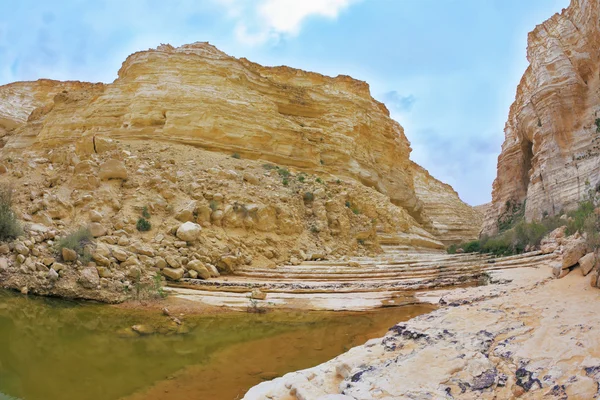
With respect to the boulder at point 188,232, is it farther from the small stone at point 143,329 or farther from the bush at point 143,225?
the small stone at point 143,329

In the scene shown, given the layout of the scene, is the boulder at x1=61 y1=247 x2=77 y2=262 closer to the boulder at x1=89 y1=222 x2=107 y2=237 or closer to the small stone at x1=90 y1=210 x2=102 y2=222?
the boulder at x1=89 y1=222 x2=107 y2=237

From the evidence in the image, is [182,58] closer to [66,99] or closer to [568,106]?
[66,99]

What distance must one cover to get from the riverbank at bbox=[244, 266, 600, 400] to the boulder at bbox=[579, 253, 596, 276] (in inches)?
27.6

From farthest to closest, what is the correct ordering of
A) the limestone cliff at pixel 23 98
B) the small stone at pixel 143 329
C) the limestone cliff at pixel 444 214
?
the limestone cliff at pixel 444 214, the limestone cliff at pixel 23 98, the small stone at pixel 143 329

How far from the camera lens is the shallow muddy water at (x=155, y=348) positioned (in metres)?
4.01

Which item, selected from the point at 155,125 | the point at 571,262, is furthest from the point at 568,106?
Answer: the point at 155,125

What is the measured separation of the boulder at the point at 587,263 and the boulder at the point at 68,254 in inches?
367

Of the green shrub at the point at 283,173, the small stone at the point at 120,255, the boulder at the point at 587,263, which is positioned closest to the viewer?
the boulder at the point at 587,263

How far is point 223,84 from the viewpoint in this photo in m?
19.9

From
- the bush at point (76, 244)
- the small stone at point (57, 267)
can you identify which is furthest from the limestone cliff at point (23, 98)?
the small stone at point (57, 267)

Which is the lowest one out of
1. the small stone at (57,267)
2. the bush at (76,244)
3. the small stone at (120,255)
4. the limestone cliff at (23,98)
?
the small stone at (57,267)

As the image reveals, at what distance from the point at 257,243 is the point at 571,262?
26.5 ft

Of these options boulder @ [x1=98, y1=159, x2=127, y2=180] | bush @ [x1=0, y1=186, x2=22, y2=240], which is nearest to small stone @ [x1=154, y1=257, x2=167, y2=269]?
bush @ [x1=0, y1=186, x2=22, y2=240]

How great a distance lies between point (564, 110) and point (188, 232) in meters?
19.9
